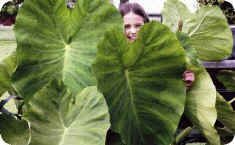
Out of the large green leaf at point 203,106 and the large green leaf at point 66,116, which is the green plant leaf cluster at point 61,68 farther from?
the large green leaf at point 203,106

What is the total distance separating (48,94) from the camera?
92cm

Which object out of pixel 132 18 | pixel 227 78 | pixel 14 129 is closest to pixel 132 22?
pixel 132 18

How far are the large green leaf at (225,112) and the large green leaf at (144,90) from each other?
186mm

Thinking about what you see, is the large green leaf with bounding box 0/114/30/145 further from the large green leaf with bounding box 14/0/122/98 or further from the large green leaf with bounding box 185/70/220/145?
the large green leaf with bounding box 185/70/220/145

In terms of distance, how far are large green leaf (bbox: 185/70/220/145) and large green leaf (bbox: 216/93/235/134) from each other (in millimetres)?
69

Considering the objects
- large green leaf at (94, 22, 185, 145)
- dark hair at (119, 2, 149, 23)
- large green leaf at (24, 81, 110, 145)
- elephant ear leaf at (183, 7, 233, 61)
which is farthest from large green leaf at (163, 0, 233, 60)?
large green leaf at (24, 81, 110, 145)

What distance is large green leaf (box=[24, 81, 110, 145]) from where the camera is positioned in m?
0.90

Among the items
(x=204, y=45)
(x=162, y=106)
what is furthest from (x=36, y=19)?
(x=204, y=45)

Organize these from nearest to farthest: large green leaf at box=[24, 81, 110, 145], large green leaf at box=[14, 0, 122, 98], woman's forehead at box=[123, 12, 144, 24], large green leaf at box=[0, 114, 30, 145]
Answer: large green leaf at box=[24, 81, 110, 145] < large green leaf at box=[14, 0, 122, 98] < large green leaf at box=[0, 114, 30, 145] < woman's forehead at box=[123, 12, 144, 24]

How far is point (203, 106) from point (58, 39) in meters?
0.36

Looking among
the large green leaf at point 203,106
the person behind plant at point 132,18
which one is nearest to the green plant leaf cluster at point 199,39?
the large green leaf at point 203,106

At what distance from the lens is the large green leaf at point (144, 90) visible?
38.5 inches

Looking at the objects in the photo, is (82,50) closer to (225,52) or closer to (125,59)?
(125,59)

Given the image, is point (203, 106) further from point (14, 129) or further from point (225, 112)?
point (14, 129)
